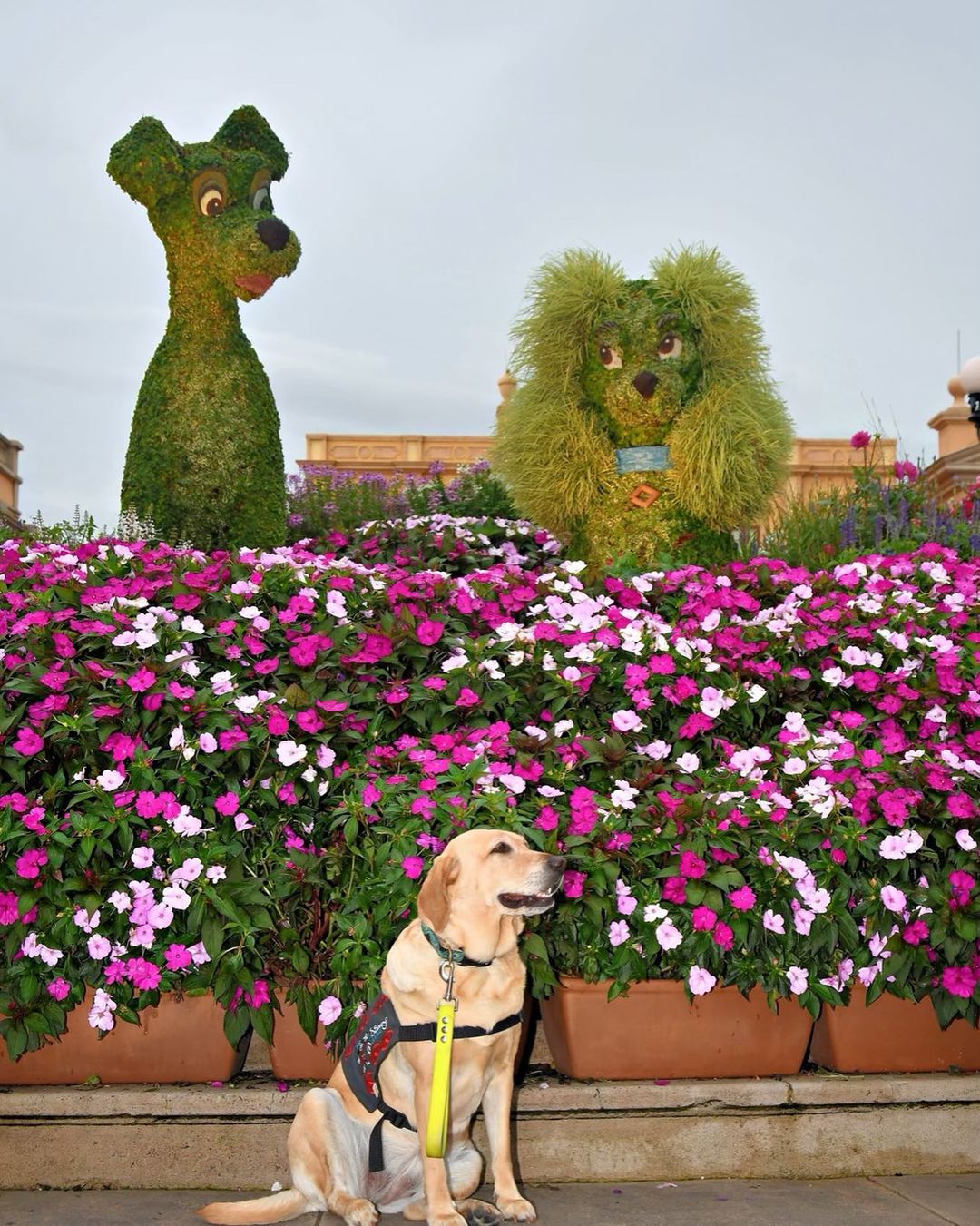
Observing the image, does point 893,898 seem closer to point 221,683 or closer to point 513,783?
point 513,783

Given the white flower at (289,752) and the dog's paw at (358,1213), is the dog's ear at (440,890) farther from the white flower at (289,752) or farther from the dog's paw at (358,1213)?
the white flower at (289,752)

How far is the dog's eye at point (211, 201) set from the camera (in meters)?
8.29

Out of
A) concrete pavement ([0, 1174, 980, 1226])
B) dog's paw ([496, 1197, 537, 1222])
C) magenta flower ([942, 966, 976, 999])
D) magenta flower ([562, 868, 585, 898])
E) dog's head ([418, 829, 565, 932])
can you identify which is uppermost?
dog's head ([418, 829, 565, 932])

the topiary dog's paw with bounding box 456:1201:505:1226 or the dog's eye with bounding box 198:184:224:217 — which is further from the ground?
the dog's eye with bounding box 198:184:224:217

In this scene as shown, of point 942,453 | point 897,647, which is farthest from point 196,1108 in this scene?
point 942,453

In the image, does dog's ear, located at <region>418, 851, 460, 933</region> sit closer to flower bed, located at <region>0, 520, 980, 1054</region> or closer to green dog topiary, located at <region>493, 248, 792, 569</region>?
flower bed, located at <region>0, 520, 980, 1054</region>

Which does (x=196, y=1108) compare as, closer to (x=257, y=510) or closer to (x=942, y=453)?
(x=257, y=510)

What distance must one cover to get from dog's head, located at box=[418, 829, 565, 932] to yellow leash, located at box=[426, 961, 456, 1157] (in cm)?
19

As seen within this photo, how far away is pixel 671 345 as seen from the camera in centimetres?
768

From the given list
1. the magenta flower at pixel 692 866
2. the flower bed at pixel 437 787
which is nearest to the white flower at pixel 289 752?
the flower bed at pixel 437 787

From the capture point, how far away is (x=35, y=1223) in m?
3.29

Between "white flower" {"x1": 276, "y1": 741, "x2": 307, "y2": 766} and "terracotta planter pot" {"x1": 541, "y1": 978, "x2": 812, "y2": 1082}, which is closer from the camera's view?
"terracotta planter pot" {"x1": 541, "y1": 978, "x2": 812, "y2": 1082}

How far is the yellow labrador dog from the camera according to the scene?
2936 millimetres

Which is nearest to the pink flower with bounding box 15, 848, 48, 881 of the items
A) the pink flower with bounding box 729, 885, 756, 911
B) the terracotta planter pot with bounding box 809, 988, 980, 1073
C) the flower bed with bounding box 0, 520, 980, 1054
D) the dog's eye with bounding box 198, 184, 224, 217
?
the flower bed with bounding box 0, 520, 980, 1054
